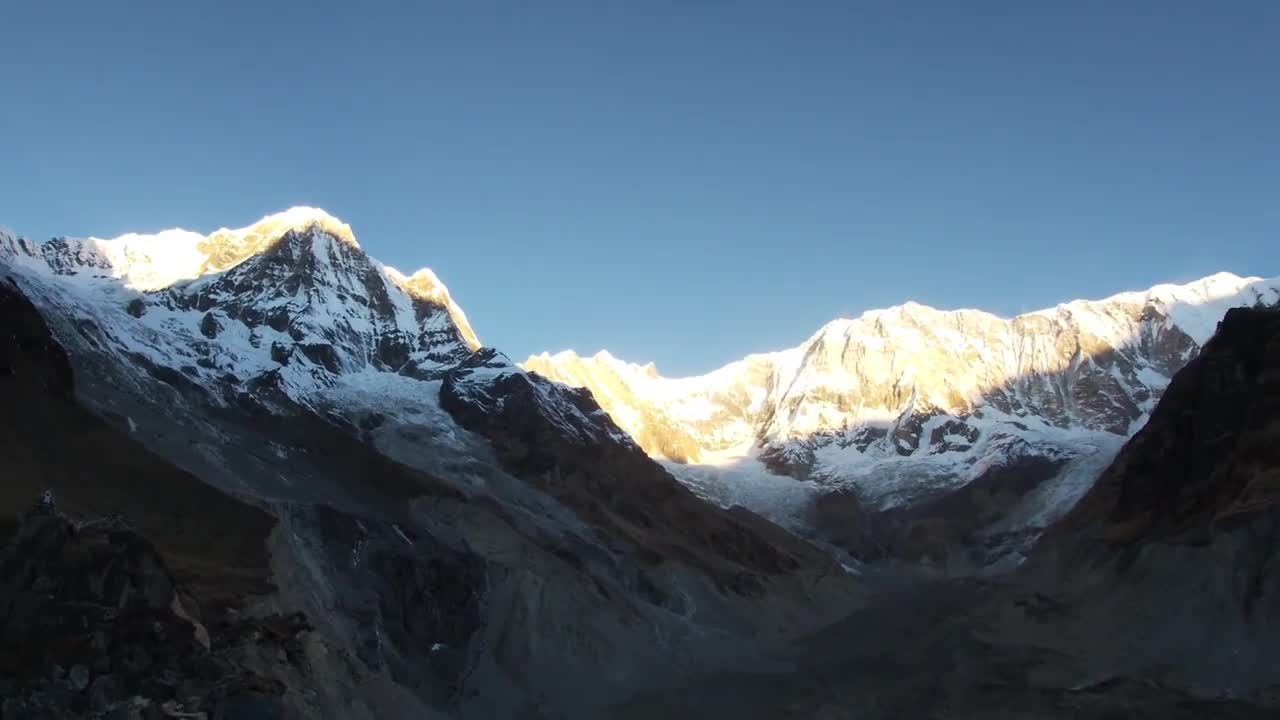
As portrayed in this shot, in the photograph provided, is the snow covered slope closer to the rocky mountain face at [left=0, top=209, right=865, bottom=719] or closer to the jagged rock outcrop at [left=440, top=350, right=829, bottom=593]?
the rocky mountain face at [left=0, top=209, right=865, bottom=719]

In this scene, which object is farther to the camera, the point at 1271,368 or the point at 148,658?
the point at 1271,368

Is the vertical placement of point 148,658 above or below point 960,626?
above

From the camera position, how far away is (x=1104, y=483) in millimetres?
155750

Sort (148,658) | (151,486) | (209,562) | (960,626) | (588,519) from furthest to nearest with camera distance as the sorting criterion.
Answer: (588,519) → (960,626) → (151,486) → (209,562) → (148,658)

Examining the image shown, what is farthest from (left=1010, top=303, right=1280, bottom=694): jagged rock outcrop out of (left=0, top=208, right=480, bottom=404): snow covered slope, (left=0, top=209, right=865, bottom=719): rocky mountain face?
(left=0, top=208, right=480, bottom=404): snow covered slope

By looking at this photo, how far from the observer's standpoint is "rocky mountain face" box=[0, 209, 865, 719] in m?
57.1

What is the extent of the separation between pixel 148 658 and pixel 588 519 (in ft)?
322

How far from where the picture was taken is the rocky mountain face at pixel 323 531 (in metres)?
57.1

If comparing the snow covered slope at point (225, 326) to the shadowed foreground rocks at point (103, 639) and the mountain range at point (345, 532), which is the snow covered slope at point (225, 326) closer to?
the mountain range at point (345, 532)

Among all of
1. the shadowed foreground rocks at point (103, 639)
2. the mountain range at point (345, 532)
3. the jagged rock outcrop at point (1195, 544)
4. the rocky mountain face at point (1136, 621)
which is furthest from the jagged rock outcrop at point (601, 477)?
the shadowed foreground rocks at point (103, 639)

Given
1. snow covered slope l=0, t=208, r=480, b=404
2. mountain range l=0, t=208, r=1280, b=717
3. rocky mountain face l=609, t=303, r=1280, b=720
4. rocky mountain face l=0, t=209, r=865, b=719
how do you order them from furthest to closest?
snow covered slope l=0, t=208, r=480, b=404
rocky mountain face l=609, t=303, r=1280, b=720
mountain range l=0, t=208, r=1280, b=717
rocky mountain face l=0, t=209, r=865, b=719

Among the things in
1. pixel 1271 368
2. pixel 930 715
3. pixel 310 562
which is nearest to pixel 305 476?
pixel 310 562

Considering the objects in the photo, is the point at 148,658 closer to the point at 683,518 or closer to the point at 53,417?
the point at 53,417

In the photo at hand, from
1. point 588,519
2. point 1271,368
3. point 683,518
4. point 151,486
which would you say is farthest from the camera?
point 683,518
